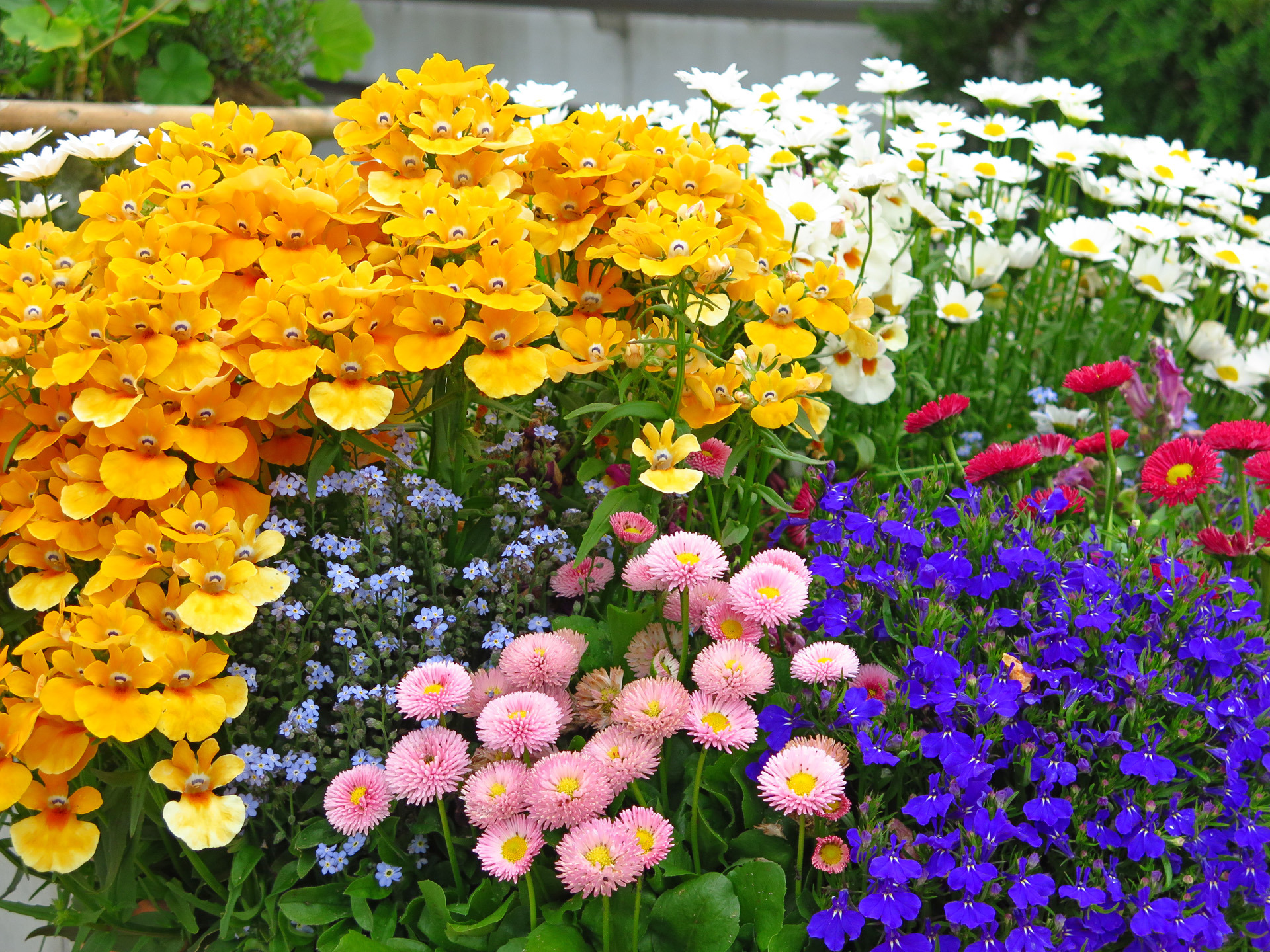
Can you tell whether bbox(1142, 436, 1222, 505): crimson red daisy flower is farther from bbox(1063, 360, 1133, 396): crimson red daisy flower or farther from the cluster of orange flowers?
the cluster of orange flowers

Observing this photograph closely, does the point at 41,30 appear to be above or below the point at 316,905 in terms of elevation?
above

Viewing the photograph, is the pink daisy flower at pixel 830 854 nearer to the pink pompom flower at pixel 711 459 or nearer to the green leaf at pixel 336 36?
the pink pompom flower at pixel 711 459

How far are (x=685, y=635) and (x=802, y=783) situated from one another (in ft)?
0.72

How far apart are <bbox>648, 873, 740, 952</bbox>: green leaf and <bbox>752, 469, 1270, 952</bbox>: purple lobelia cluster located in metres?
0.09

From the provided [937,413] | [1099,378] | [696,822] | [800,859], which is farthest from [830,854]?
[1099,378]

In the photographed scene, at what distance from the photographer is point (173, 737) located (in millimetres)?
1068

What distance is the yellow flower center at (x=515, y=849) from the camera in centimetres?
102

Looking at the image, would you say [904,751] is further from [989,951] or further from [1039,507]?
[1039,507]

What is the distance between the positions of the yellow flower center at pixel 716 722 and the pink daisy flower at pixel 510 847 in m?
0.20

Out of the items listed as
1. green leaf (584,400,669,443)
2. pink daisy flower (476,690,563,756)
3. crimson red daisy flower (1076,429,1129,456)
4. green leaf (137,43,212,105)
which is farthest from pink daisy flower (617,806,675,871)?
green leaf (137,43,212,105)

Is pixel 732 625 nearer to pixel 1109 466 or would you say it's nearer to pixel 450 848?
pixel 450 848

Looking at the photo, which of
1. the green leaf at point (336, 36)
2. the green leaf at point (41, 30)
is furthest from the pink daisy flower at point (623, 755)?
the green leaf at point (336, 36)

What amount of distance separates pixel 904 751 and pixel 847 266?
97cm

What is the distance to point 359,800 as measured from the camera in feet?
3.56
